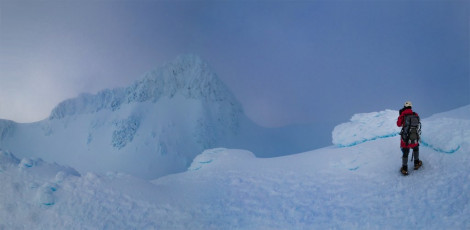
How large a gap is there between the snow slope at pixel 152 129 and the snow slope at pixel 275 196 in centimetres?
3573

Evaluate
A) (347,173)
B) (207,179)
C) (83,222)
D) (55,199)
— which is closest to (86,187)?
(55,199)

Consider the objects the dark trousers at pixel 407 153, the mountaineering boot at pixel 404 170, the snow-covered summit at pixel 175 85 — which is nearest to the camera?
the dark trousers at pixel 407 153

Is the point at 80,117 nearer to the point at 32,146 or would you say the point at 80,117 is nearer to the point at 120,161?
the point at 32,146

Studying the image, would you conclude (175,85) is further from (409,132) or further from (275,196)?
(409,132)

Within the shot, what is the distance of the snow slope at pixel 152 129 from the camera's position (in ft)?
167

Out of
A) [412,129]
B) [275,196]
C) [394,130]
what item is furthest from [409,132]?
[275,196]

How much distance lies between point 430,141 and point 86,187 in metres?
12.7

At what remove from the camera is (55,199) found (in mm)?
9812

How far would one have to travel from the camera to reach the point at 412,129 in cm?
969

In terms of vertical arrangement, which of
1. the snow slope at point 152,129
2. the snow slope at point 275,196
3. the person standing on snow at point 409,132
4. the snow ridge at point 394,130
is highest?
the snow slope at point 152,129

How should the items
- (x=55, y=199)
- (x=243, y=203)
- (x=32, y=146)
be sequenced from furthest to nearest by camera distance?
1. (x=32, y=146)
2. (x=243, y=203)
3. (x=55, y=199)

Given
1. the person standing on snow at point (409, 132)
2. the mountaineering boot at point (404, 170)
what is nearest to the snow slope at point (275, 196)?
the mountaineering boot at point (404, 170)

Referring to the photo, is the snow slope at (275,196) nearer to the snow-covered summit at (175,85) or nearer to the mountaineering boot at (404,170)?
the mountaineering boot at (404,170)

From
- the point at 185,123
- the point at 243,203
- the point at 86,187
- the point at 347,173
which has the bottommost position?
the point at 86,187
